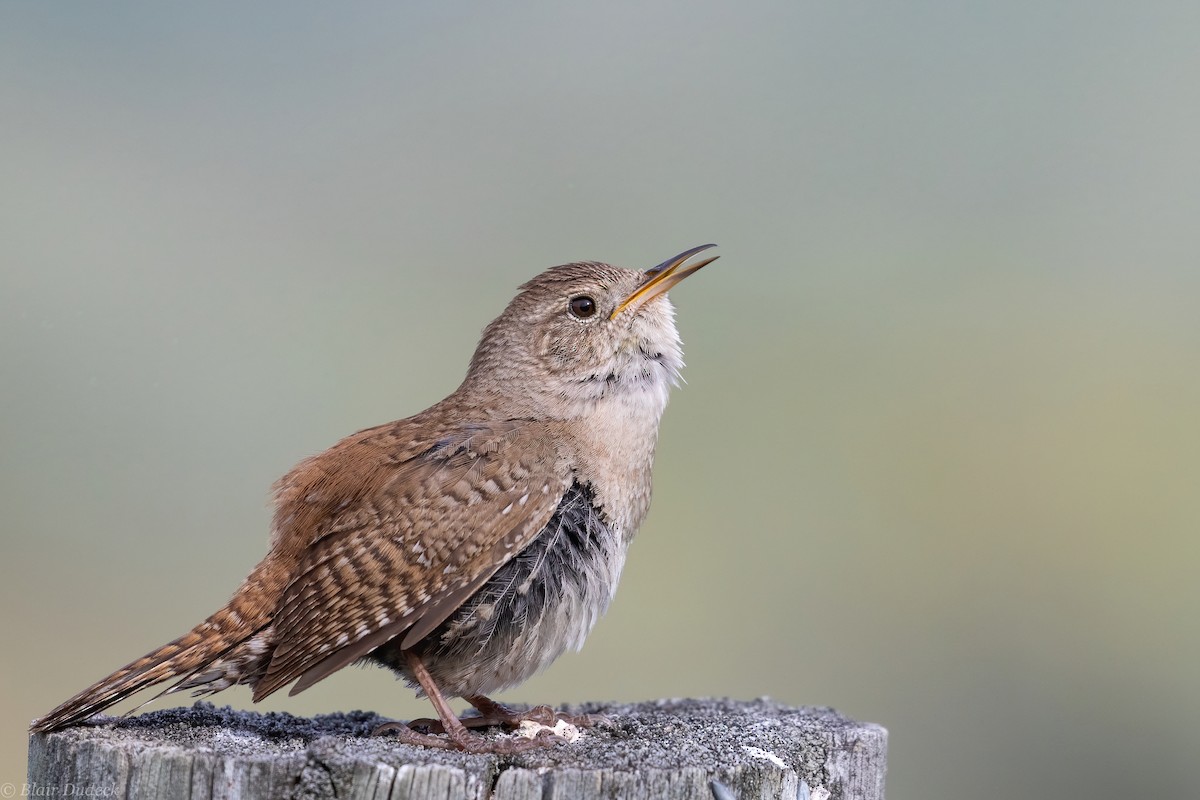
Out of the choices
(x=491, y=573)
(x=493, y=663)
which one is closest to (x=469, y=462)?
(x=491, y=573)

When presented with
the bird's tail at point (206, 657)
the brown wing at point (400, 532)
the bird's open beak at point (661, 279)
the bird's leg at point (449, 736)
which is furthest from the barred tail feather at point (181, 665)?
the bird's open beak at point (661, 279)

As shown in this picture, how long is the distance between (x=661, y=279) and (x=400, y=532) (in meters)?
1.29

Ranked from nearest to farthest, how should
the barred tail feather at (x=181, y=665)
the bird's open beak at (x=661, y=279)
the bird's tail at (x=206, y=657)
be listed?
1. the barred tail feather at (x=181, y=665)
2. the bird's tail at (x=206, y=657)
3. the bird's open beak at (x=661, y=279)

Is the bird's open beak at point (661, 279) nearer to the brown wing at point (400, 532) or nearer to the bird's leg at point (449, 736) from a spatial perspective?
the brown wing at point (400, 532)

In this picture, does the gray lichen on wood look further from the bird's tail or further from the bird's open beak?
the bird's open beak

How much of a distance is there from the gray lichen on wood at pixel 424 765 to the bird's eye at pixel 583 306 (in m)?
1.43

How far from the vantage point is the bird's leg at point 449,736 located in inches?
122

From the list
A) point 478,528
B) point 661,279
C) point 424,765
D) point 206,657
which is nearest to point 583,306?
point 661,279

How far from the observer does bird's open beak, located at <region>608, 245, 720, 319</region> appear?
13.1 feet

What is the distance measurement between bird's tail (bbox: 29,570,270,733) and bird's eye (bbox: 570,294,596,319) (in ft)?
4.45

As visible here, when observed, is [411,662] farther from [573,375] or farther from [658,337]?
[658,337]

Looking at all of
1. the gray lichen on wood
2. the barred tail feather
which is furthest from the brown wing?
the gray lichen on wood

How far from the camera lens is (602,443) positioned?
12.4 ft

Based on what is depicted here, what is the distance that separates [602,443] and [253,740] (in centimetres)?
138
